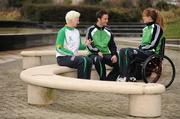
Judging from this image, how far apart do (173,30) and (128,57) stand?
72.2 feet

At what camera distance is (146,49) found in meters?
10.3

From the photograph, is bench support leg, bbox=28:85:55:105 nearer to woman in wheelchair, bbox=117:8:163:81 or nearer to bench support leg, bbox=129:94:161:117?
bench support leg, bbox=129:94:161:117

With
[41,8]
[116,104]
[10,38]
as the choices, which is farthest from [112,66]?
[41,8]

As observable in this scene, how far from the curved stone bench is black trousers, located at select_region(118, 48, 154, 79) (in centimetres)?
192

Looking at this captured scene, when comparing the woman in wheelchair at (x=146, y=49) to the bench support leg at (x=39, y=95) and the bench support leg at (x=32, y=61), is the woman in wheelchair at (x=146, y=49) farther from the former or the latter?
the bench support leg at (x=32, y=61)

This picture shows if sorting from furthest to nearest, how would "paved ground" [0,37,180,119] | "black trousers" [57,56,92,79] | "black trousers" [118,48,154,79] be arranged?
"black trousers" [118,48,154,79] → "black trousers" [57,56,92,79] → "paved ground" [0,37,180,119]

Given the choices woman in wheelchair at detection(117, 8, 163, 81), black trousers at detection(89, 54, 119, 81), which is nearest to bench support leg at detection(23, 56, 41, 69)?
black trousers at detection(89, 54, 119, 81)

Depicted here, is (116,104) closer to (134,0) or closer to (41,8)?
(41,8)

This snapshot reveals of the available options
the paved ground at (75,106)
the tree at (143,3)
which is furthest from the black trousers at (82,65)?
the tree at (143,3)

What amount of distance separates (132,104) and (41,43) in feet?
50.8

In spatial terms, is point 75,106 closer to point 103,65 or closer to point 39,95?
point 39,95

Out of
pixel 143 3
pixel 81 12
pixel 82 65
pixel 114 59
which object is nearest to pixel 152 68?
pixel 114 59

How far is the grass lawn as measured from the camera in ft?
93.1

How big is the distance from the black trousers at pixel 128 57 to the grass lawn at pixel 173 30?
17.5 metres
